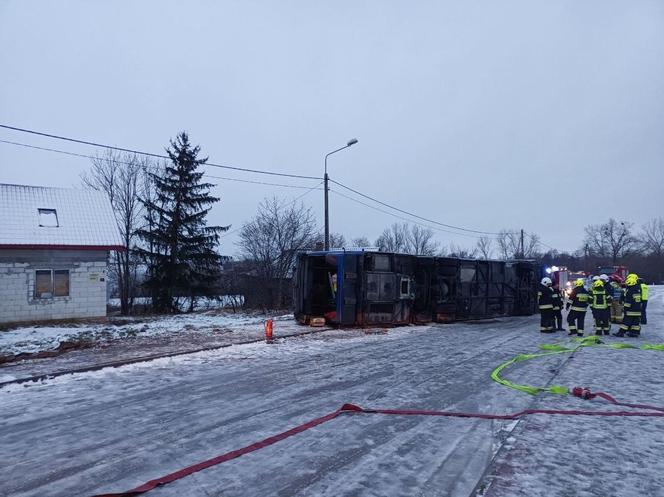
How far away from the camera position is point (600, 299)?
43.5ft

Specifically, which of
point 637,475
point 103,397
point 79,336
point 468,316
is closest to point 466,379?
point 637,475

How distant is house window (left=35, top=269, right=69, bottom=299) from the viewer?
17.7 metres

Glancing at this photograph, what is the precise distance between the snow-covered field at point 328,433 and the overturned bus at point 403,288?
5.66 m

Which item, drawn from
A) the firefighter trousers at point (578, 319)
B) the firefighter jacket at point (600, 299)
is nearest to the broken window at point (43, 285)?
the firefighter trousers at point (578, 319)

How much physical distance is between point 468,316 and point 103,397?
13710 mm

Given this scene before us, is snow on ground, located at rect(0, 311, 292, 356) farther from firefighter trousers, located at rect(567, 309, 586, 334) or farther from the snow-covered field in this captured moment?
firefighter trousers, located at rect(567, 309, 586, 334)

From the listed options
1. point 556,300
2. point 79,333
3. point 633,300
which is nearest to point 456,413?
point 633,300

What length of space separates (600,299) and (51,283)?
19.7m

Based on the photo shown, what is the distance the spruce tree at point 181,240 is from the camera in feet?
82.3

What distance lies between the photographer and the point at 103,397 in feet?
21.2

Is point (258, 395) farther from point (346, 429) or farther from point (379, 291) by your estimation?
point (379, 291)

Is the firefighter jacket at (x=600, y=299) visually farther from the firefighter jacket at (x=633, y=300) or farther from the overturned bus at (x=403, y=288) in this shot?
the overturned bus at (x=403, y=288)

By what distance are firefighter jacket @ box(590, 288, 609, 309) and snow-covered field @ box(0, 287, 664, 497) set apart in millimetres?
4615

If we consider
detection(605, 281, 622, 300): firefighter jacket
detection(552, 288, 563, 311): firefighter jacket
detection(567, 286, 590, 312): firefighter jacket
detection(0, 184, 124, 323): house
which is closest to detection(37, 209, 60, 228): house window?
detection(0, 184, 124, 323): house
